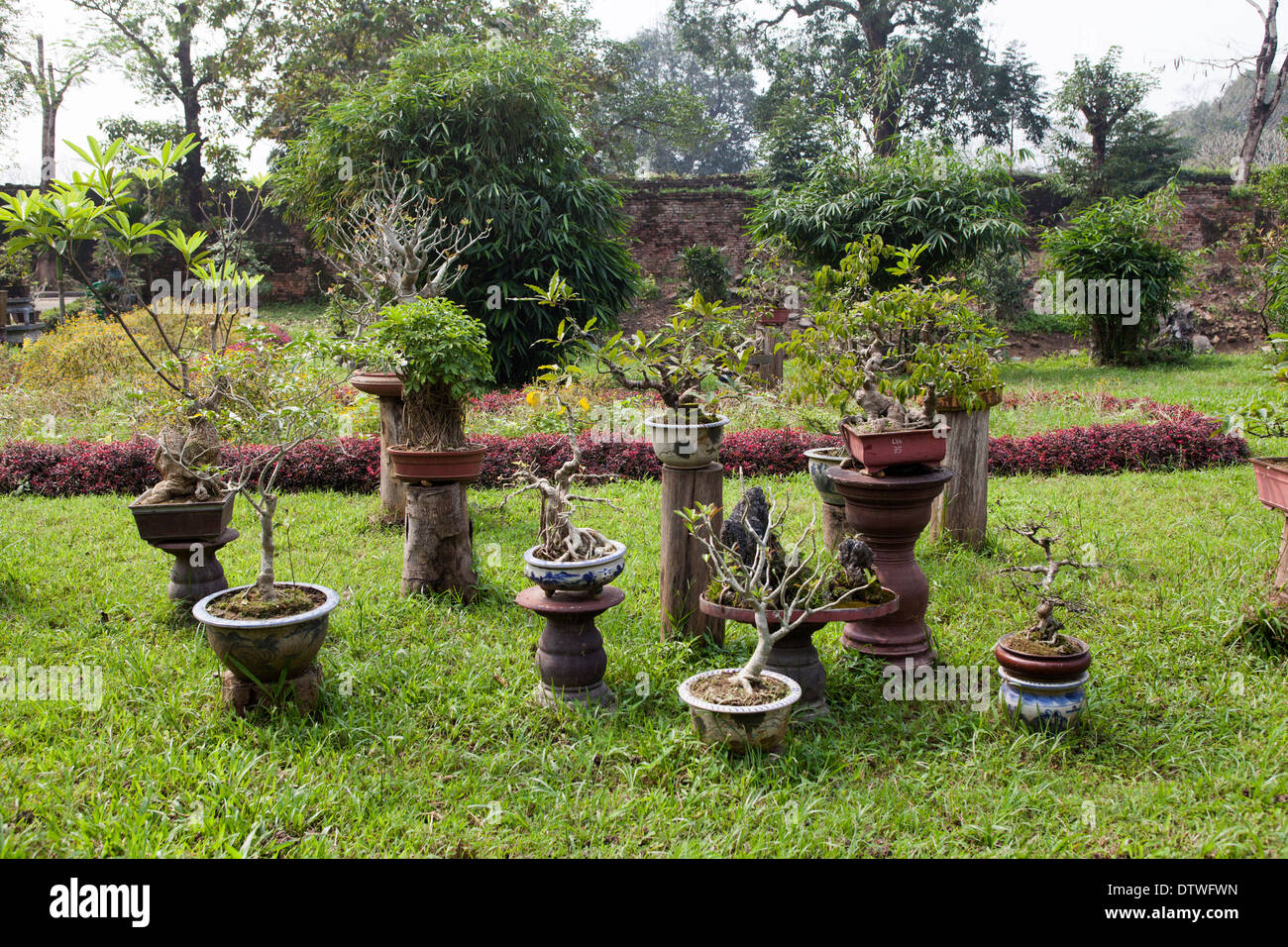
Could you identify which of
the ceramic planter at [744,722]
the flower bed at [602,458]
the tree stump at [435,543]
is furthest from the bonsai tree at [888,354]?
the flower bed at [602,458]

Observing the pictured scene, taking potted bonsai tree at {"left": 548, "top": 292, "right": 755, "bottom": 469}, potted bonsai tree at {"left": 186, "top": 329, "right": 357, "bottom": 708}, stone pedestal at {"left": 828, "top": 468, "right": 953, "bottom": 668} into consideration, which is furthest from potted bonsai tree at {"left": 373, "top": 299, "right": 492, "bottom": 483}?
stone pedestal at {"left": 828, "top": 468, "right": 953, "bottom": 668}

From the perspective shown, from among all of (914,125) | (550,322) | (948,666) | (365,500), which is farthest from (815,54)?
(948,666)

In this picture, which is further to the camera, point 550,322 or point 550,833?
point 550,322

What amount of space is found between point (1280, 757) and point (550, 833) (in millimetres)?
2290

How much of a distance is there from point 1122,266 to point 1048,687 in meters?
11.3

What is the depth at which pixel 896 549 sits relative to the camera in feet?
11.6

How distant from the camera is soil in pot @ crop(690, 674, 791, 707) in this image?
2.75m

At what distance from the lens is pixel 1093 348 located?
1309cm

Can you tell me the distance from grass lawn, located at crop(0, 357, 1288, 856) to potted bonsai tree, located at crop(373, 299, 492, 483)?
2.24 ft

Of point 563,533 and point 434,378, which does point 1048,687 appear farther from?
point 434,378

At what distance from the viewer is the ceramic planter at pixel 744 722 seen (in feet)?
8.82

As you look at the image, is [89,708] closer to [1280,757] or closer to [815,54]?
[1280,757]

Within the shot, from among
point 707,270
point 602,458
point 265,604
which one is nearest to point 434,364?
point 265,604

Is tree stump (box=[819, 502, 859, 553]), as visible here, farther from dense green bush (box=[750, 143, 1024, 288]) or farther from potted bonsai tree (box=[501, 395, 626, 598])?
dense green bush (box=[750, 143, 1024, 288])
